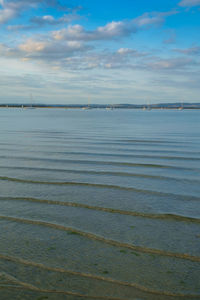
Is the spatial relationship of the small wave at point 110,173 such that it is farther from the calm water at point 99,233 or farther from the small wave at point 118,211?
the small wave at point 118,211

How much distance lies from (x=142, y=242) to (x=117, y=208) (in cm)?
200

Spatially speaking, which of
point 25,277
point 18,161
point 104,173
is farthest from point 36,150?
point 25,277

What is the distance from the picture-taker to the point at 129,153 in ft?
54.9

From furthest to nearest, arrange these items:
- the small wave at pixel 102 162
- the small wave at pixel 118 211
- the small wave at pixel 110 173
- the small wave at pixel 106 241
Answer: the small wave at pixel 102 162
the small wave at pixel 110 173
the small wave at pixel 118 211
the small wave at pixel 106 241

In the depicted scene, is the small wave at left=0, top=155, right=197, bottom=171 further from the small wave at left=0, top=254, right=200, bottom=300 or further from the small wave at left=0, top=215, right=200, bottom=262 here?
the small wave at left=0, top=254, right=200, bottom=300

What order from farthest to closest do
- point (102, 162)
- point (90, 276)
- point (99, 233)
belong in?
point (102, 162)
point (99, 233)
point (90, 276)

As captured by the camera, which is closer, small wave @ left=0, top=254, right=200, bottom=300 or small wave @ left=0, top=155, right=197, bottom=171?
small wave @ left=0, top=254, right=200, bottom=300

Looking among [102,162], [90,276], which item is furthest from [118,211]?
[102,162]

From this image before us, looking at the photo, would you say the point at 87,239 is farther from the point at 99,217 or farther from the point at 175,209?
the point at 175,209

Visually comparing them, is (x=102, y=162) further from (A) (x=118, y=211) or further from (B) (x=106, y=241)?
(B) (x=106, y=241)

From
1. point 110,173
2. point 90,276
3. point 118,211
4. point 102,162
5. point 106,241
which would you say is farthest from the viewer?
point 102,162

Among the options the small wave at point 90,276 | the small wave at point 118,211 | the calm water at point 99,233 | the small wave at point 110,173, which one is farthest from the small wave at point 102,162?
the small wave at point 90,276

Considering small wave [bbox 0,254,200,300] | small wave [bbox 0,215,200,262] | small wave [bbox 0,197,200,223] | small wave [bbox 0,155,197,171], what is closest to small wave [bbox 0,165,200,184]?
small wave [bbox 0,155,197,171]

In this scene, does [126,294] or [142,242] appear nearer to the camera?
[126,294]
